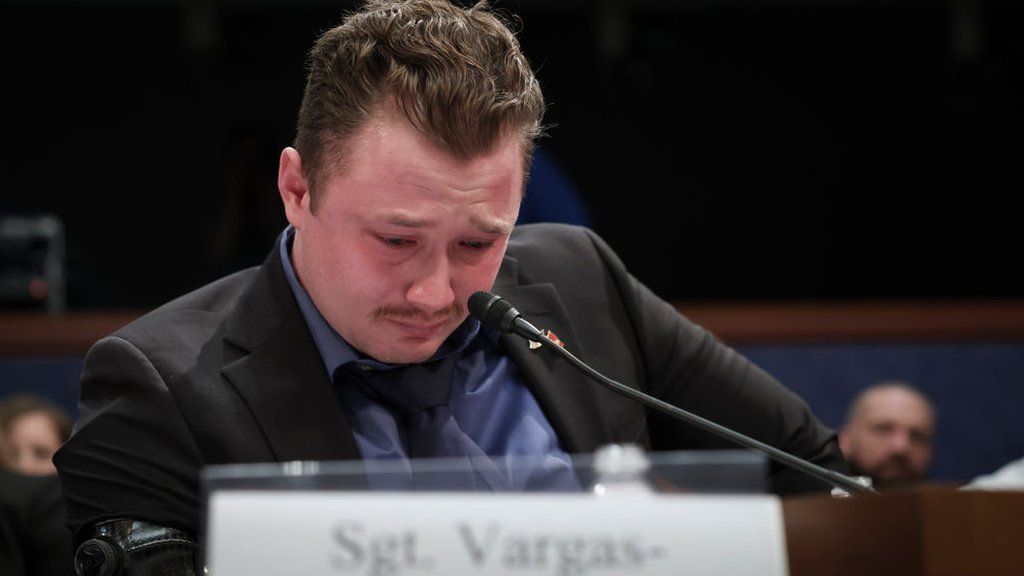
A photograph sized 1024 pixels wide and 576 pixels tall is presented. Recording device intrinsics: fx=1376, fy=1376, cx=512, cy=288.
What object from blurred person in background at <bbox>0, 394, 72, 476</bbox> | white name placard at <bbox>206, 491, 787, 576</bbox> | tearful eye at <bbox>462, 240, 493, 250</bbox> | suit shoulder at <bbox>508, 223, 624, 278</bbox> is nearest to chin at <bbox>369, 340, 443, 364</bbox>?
tearful eye at <bbox>462, 240, 493, 250</bbox>

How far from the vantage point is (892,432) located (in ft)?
15.0

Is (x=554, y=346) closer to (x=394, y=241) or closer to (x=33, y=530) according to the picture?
(x=394, y=241)

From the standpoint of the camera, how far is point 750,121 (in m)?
6.51

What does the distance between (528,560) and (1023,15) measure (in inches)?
Result: 216

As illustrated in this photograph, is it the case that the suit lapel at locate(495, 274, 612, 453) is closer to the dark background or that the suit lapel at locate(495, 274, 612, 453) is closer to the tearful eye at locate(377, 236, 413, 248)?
the tearful eye at locate(377, 236, 413, 248)

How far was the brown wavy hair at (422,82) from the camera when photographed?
1575 millimetres

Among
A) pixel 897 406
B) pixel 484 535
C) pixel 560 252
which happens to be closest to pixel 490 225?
pixel 560 252

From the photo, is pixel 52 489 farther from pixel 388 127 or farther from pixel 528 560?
pixel 528 560

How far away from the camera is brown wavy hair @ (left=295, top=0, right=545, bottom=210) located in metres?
1.58

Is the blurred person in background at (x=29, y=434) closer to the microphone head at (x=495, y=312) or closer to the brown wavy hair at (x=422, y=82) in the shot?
the brown wavy hair at (x=422, y=82)

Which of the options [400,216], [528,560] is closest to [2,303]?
[400,216]

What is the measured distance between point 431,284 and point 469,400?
24cm

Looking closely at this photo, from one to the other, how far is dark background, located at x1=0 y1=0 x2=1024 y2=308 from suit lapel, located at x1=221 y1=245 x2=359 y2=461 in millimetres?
4510

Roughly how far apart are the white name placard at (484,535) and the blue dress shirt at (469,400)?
1.71 feet
